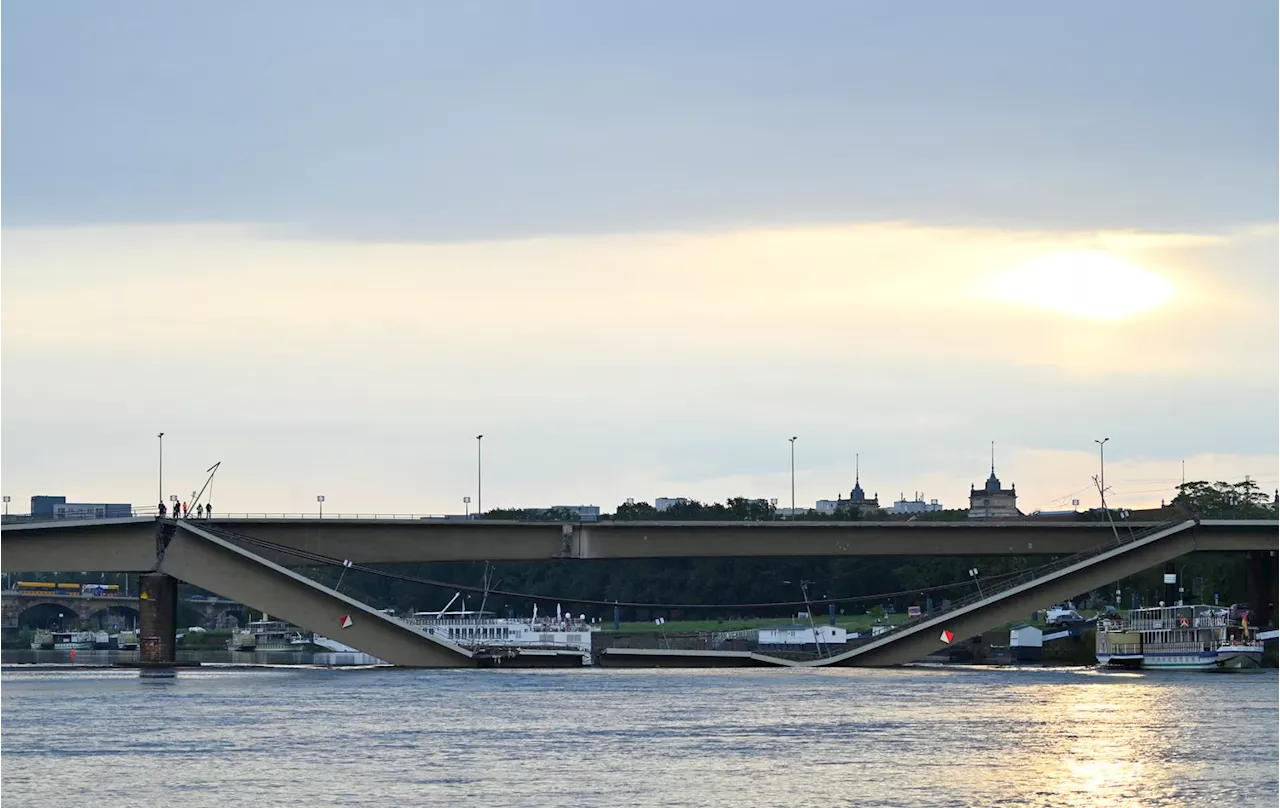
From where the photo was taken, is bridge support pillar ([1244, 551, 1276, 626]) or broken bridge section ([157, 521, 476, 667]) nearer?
broken bridge section ([157, 521, 476, 667])

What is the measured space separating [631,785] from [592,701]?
130 feet

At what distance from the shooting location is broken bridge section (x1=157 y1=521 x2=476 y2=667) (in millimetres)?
127750

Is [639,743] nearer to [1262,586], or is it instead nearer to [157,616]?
[157,616]

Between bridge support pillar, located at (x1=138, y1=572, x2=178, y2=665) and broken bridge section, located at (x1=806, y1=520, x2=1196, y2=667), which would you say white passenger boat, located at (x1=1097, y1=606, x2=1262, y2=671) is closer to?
broken bridge section, located at (x1=806, y1=520, x2=1196, y2=667)

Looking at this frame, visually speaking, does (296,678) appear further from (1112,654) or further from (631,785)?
(631,785)

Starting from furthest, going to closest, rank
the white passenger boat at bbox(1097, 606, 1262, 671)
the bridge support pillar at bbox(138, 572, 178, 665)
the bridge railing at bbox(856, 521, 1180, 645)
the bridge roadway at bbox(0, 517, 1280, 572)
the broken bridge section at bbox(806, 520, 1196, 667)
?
1. the white passenger boat at bbox(1097, 606, 1262, 671)
2. the bridge railing at bbox(856, 521, 1180, 645)
3. the broken bridge section at bbox(806, 520, 1196, 667)
4. the bridge support pillar at bbox(138, 572, 178, 665)
5. the bridge roadway at bbox(0, 517, 1280, 572)

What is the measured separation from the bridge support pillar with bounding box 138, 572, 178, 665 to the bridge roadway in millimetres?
1710

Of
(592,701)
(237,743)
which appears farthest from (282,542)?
(237,743)

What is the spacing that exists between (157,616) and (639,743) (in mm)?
64223

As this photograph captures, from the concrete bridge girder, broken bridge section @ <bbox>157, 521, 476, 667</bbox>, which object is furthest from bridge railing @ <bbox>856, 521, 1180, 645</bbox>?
the concrete bridge girder

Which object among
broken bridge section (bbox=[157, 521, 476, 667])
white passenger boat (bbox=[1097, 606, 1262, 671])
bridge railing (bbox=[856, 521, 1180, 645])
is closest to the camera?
broken bridge section (bbox=[157, 521, 476, 667])

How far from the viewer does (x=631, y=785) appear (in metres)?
65.1

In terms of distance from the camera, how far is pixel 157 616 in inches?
5320

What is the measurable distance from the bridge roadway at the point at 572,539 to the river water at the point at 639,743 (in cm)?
977
